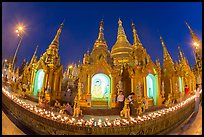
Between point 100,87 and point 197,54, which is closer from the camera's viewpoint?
point 197,54

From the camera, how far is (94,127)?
14.2ft

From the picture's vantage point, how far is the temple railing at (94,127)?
403 cm

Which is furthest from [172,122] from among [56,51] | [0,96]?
[56,51]

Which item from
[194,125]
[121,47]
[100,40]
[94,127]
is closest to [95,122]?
[94,127]

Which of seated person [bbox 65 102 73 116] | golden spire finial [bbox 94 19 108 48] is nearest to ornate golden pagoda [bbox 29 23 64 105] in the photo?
seated person [bbox 65 102 73 116]

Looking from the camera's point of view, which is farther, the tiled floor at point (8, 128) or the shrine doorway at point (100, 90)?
the shrine doorway at point (100, 90)

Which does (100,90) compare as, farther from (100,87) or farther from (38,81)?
(38,81)

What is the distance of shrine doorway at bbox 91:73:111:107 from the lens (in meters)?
7.34

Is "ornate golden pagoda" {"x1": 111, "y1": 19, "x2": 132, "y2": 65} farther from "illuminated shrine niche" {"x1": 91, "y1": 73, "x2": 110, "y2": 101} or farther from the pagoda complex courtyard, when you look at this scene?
"illuminated shrine niche" {"x1": 91, "y1": 73, "x2": 110, "y2": 101}

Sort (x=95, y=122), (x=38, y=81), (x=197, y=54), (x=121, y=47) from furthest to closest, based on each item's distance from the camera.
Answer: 1. (x=121, y=47)
2. (x=38, y=81)
3. (x=95, y=122)
4. (x=197, y=54)

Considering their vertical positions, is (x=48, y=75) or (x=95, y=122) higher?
(x=48, y=75)

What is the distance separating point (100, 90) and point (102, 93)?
0.99ft

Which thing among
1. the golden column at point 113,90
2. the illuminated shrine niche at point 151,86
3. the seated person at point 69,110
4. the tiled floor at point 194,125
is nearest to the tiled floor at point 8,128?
the seated person at point 69,110

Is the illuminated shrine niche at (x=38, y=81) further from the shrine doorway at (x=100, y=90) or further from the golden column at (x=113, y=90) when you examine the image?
the golden column at (x=113, y=90)
